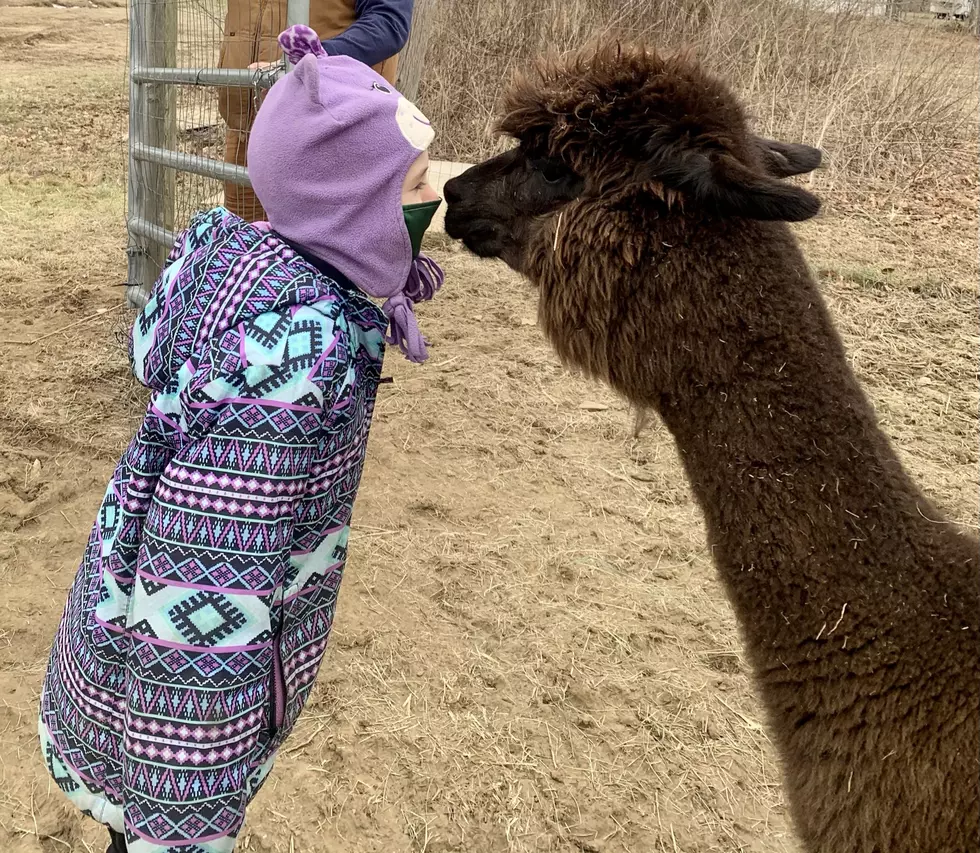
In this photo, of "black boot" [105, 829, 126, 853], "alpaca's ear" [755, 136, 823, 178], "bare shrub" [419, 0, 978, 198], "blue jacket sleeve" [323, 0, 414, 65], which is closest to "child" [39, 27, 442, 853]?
"black boot" [105, 829, 126, 853]

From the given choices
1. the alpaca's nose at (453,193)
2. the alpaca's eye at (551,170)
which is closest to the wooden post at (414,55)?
the alpaca's nose at (453,193)

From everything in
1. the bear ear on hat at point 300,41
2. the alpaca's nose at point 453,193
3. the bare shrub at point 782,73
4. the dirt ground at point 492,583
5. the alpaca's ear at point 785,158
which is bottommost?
the dirt ground at point 492,583

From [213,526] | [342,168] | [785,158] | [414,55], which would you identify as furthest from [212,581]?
[414,55]

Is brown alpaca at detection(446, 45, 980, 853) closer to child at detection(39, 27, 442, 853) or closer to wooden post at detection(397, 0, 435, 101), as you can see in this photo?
child at detection(39, 27, 442, 853)

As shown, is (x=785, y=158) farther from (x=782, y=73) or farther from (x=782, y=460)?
(x=782, y=73)

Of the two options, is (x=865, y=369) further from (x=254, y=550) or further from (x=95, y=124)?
(x=95, y=124)

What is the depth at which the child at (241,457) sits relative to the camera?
1110 mm

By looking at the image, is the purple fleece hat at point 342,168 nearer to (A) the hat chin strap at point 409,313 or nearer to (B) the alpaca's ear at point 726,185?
(A) the hat chin strap at point 409,313

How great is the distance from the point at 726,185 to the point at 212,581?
1.03 metres

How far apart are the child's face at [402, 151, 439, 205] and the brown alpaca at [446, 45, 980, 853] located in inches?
14.6

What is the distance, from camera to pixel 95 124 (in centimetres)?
902

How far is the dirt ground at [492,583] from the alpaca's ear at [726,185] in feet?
5.27

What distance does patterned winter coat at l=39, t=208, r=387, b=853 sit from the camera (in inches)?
43.6

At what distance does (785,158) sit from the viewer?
70.2 inches
